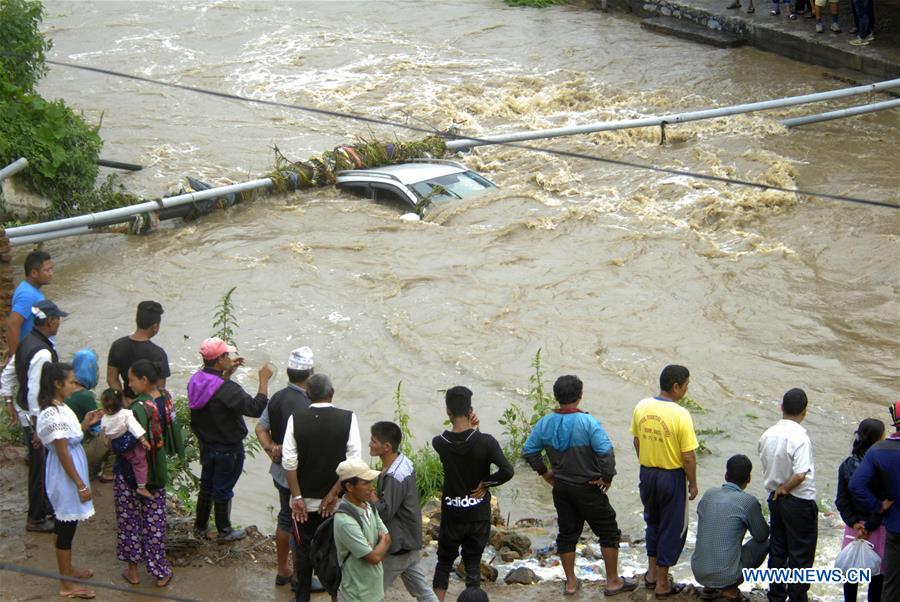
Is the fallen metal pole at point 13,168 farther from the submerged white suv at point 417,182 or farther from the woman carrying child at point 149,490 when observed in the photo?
the woman carrying child at point 149,490

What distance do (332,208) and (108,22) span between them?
16.0m

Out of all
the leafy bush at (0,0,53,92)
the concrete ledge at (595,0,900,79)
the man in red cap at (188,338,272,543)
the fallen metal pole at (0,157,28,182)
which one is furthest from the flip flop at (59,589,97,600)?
the concrete ledge at (595,0,900,79)

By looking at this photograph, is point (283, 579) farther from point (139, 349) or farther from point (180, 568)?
point (139, 349)

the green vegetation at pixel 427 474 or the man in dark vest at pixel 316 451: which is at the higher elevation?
the man in dark vest at pixel 316 451

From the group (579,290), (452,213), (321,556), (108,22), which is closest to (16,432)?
(321,556)

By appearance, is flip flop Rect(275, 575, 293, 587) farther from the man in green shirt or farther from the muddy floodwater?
the muddy floodwater

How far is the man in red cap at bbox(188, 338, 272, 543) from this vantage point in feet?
22.4

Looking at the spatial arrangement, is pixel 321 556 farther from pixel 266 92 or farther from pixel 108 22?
pixel 108 22

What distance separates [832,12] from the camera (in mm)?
22875

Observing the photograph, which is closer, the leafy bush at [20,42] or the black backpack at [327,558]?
the black backpack at [327,558]

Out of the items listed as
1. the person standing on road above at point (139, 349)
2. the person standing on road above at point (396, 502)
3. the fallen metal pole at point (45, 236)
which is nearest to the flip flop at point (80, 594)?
the person standing on road above at point (139, 349)

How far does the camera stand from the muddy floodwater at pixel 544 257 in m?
11.2

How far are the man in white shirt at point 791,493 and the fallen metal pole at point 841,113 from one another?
1222cm

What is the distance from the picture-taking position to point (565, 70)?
23844mm
